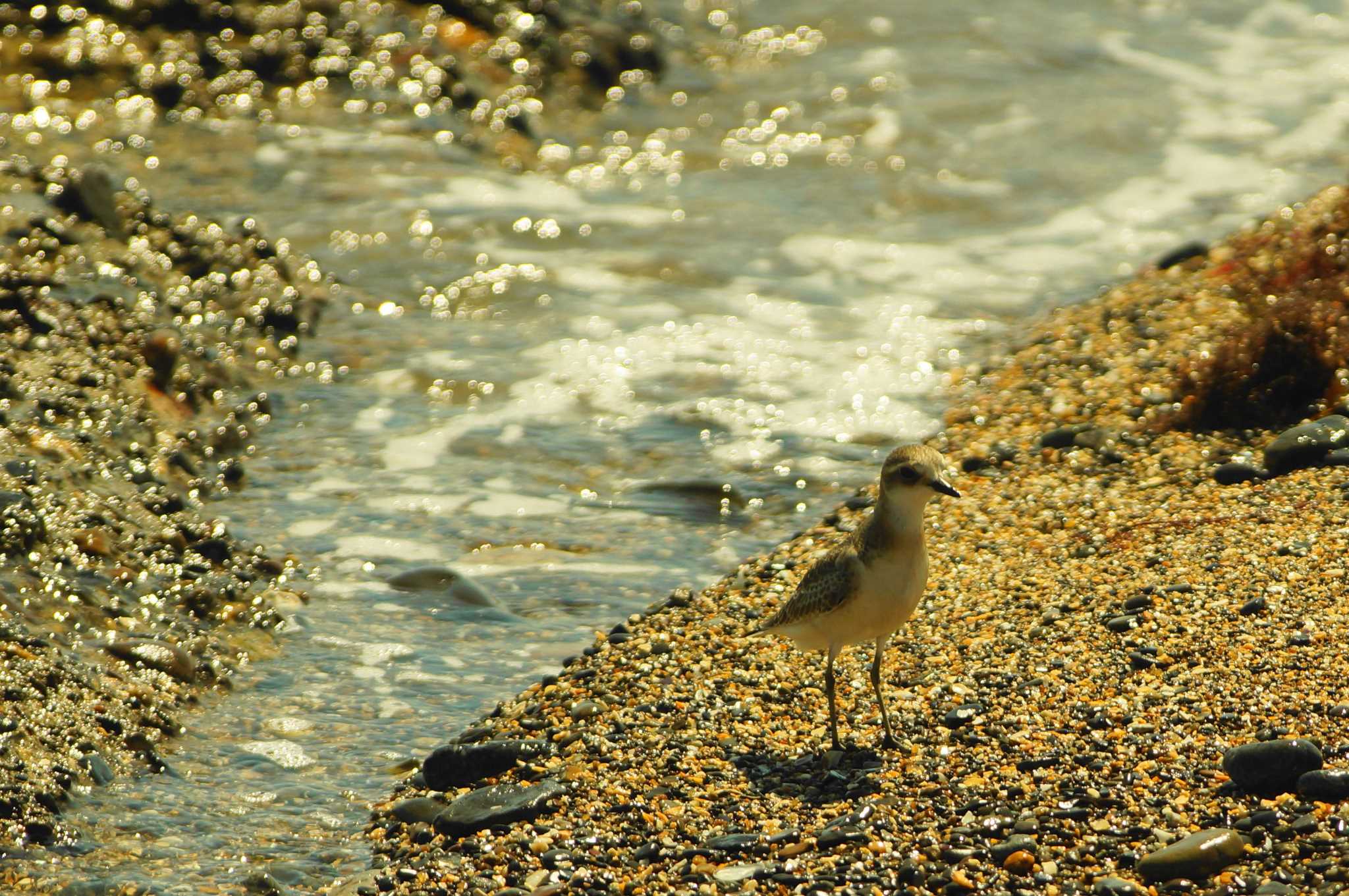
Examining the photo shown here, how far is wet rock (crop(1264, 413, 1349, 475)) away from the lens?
8.23m

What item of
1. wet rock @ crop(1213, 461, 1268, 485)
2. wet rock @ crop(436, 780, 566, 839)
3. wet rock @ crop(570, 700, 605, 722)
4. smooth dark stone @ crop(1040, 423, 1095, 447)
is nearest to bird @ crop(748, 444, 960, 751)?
wet rock @ crop(570, 700, 605, 722)

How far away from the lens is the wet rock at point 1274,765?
5234 mm

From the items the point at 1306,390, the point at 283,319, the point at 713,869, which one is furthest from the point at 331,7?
the point at 713,869

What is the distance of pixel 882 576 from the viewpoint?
6.31 m

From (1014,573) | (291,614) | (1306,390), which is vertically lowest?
(291,614)

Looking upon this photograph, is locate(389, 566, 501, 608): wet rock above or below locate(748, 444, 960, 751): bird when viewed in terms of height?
below

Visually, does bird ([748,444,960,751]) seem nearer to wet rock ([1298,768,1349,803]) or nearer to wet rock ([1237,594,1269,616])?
wet rock ([1237,594,1269,616])

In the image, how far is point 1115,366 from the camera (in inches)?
420

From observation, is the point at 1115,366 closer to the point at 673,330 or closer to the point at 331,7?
the point at 673,330

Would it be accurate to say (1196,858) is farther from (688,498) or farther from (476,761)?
(688,498)

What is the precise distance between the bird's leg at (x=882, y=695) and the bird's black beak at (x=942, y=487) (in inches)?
25.8

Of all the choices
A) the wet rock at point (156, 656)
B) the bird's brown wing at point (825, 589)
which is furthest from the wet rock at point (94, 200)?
the bird's brown wing at point (825, 589)

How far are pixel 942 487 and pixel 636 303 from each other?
7185mm

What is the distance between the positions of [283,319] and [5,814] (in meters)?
6.41
